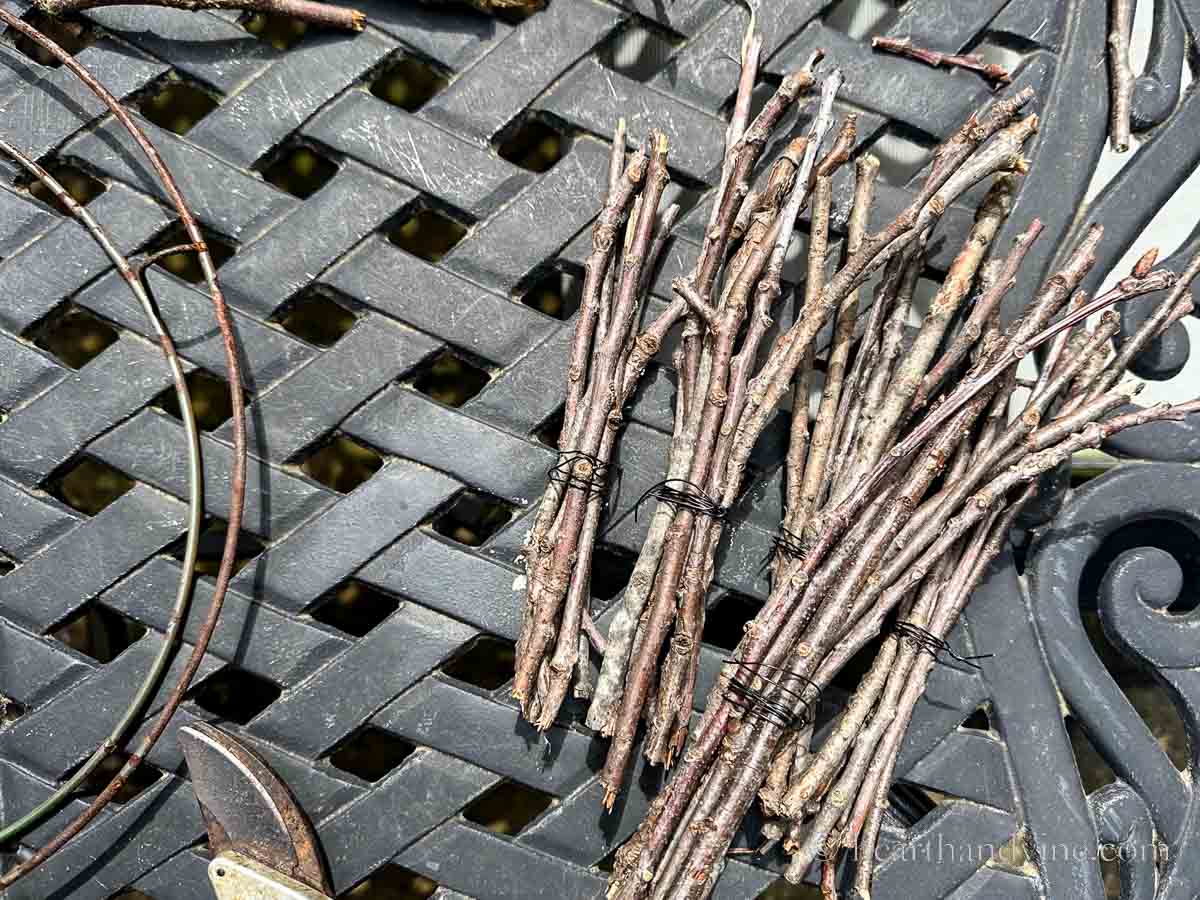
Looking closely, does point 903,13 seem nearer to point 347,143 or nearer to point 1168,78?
point 1168,78

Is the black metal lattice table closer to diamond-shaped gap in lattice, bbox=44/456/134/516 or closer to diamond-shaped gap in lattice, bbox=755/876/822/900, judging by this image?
diamond-shaped gap in lattice, bbox=44/456/134/516

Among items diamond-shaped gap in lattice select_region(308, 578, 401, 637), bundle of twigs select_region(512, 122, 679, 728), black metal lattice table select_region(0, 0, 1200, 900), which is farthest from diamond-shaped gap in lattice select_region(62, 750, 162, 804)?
bundle of twigs select_region(512, 122, 679, 728)

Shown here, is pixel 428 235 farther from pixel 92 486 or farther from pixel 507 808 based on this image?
pixel 507 808

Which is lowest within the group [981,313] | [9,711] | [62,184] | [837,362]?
[9,711]

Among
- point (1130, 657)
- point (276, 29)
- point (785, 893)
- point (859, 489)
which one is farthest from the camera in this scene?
point (785, 893)

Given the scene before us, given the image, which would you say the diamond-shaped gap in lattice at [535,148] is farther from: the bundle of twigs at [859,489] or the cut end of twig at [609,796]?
the cut end of twig at [609,796]

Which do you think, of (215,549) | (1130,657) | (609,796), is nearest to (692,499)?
(609,796)

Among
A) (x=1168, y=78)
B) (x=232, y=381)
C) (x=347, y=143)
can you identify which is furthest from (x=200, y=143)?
(x=1168, y=78)
